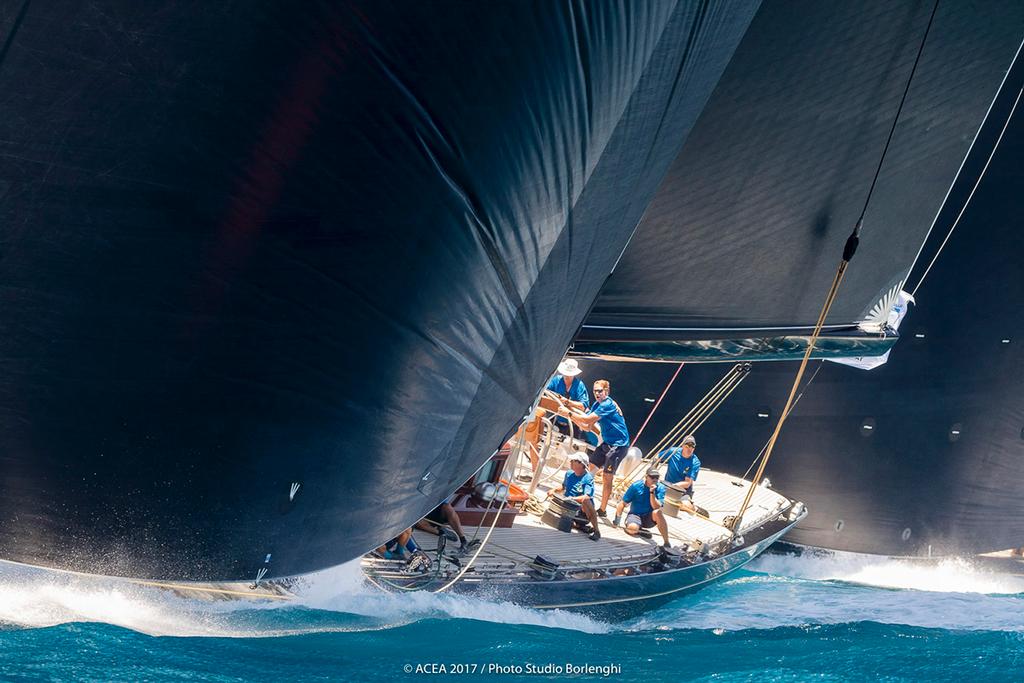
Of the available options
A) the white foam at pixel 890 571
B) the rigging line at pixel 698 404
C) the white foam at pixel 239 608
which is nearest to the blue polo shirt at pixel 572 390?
the rigging line at pixel 698 404

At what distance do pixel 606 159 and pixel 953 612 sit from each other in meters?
8.14

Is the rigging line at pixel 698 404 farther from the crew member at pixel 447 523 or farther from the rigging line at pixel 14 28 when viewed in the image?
the rigging line at pixel 14 28

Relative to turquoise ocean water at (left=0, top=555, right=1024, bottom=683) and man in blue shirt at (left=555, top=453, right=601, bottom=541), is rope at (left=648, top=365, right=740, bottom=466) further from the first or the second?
man in blue shirt at (left=555, top=453, right=601, bottom=541)

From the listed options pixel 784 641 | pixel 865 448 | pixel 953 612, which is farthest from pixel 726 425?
pixel 784 641

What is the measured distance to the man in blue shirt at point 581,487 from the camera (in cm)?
867

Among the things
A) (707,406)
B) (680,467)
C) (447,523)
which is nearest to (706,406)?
(707,406)

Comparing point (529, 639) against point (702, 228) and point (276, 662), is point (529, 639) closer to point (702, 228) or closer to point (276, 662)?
point (276, 662)

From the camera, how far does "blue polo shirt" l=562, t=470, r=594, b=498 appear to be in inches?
345

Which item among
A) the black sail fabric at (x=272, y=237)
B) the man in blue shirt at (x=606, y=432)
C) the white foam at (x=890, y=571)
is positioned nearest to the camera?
the black sail fabric at (x=272, y=237)

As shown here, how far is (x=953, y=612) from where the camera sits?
35.8 feet

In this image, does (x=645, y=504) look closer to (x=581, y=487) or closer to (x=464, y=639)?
(x=581, y=487)

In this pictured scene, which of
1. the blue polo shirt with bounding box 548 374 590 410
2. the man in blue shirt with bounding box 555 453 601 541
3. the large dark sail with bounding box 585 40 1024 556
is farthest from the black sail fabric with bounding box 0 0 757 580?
the large dark sail with bounding box 585 40 1024 556

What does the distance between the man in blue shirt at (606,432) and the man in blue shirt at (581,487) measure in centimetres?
57

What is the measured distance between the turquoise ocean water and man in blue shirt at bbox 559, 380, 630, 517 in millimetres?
1243
